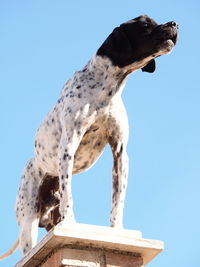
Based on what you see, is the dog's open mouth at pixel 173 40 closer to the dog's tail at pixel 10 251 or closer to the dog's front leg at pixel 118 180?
the dog's front leg at pixel 118 180

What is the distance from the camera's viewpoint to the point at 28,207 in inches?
289

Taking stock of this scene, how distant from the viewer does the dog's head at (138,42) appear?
6672 mm

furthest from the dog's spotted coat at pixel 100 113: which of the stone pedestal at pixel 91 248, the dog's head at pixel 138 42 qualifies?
the stone pedestal at pixel 91 248

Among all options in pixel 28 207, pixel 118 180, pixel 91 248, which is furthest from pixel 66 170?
pixel 28 207

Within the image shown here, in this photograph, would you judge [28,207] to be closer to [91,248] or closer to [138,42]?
[91,248]

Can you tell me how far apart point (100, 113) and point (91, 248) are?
4.23 ft

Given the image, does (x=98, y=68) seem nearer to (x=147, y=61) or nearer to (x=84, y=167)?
(x=147, y=61)

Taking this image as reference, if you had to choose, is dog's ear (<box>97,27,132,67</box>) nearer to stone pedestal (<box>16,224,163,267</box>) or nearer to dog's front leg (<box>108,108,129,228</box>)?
dog's front leg (<box>108,108,129,228</box>)

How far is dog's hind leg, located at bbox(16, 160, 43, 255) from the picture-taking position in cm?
723

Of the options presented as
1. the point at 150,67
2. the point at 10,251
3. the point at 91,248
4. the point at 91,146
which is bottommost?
the point at 91,248

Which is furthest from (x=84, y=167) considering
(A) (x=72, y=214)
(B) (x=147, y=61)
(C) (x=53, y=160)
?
(B) (x=147, y=61)

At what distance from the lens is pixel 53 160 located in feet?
23.3

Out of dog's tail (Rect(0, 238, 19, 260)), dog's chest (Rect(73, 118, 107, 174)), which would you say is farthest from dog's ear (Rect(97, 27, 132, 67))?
dog's tail (Rect(0, 238, 19, 260))

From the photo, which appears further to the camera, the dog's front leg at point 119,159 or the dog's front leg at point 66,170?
the dog's front leg at point 119,159
